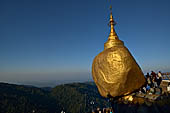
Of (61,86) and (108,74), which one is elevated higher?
(108,74)

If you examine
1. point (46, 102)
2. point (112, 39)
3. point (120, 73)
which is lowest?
point (46, 102)

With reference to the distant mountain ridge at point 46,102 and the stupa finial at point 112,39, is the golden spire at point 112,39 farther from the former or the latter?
the distant mountain ridge at point 46,102

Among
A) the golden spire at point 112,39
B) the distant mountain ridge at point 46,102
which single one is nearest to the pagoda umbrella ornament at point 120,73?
the golden spire at point 112,39

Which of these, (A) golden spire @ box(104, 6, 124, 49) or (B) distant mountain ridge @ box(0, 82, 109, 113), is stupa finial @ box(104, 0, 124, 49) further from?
(B) distant mountain ridge @ box(0, 82, 109, 113)

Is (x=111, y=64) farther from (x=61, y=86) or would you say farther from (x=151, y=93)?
(x=61, y=86)

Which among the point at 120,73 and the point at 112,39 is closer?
the point at 120,73

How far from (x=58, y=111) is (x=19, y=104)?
27.3m

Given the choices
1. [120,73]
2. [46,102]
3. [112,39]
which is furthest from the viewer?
[46,102]

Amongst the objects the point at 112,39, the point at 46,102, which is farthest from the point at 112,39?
the point at 46,102

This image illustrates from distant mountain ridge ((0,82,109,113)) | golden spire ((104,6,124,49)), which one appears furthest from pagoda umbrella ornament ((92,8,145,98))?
distant mountain ridge ((0,82,109,113))

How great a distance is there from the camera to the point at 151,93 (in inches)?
288

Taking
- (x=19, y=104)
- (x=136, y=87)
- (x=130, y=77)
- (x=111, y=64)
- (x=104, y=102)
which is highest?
(x=111, y=64)

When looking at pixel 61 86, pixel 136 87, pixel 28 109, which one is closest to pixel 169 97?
pixel 136 87

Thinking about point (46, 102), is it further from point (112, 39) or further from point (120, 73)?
point (120, 73)
